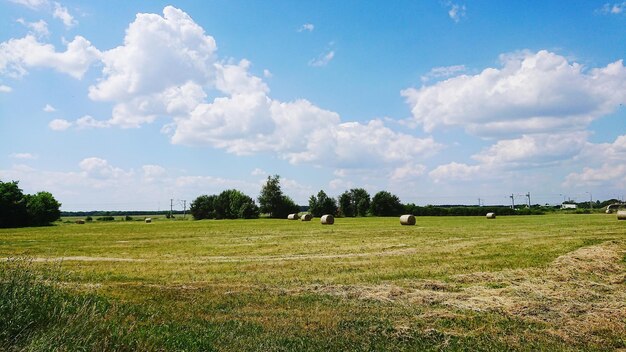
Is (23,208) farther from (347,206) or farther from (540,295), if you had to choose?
(540,295)

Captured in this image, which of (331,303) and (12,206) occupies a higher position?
(12,206)

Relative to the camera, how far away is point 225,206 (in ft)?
475

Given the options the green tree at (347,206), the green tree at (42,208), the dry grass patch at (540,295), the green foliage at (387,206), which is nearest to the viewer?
the dry grass patch at (540,295)

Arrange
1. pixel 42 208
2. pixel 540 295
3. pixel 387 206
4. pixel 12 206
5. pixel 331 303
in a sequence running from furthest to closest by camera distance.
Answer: pixel 387 206, pixel 42 208, pixel 12 206, pixel 540 295, pixel 331 303

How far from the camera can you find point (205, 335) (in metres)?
10.3

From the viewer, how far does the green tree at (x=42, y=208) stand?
100 m

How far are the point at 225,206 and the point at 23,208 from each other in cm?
5797

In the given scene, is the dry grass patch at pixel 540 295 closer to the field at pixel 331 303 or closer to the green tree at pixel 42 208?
the field at pixel 331 303

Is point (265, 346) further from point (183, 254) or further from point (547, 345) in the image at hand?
point (183, 254)

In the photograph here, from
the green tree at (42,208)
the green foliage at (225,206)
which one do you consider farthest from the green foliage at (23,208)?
the green foliage at (225,206)

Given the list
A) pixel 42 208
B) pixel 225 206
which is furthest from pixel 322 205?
pixel 42 208

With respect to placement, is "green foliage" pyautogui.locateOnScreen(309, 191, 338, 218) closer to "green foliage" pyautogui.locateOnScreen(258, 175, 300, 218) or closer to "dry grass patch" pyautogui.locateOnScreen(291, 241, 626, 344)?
"green foliage" pyautogui.locateOnScreen(258, 175, 300, 218)

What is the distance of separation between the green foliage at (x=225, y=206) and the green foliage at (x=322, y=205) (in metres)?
16.5

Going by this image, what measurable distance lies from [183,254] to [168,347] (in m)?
20.1
